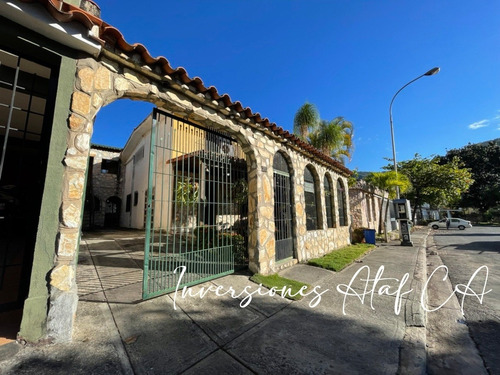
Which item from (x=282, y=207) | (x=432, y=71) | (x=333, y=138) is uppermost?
(x=432, y=71)

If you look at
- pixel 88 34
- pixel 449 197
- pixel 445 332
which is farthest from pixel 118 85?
pixel 449 197

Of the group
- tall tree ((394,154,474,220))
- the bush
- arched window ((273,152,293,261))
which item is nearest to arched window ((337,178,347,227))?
the bush

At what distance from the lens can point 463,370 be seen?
2188 millimetres

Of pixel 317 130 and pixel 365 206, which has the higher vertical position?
pixel 317 130

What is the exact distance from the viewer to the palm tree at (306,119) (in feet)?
44.3

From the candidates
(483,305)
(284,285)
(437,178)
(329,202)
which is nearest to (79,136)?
(284,285)

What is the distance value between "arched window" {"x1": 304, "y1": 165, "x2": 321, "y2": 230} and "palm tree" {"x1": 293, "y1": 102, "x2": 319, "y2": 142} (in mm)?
6891

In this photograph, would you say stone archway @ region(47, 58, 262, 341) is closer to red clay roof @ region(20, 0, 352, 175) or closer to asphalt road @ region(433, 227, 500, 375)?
red clay roof @ region(20, 0, 352, 175)

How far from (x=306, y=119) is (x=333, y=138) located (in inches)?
84.5

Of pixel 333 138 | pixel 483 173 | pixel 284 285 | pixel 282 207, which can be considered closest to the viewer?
pixel 284 285

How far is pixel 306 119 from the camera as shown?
44.5 ft

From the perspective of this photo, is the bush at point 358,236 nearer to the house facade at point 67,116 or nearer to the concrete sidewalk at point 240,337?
the concrete sidewalk at point 240,337

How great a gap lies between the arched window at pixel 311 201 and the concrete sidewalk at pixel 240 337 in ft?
11.5

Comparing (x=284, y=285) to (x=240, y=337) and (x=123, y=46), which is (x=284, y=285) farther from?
(x=123, y=46)
